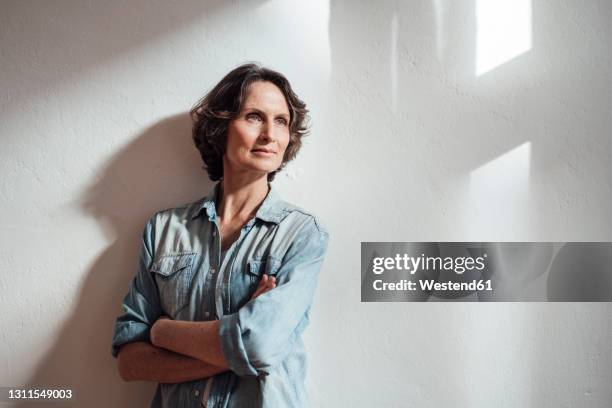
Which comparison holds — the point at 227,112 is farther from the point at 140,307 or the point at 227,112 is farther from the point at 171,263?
the point at 140,307

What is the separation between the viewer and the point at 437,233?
199 centimetres

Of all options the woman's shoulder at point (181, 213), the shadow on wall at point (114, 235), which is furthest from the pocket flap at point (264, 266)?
the shadow on wall at point (114, 235)

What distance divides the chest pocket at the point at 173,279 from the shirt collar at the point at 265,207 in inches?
6.0

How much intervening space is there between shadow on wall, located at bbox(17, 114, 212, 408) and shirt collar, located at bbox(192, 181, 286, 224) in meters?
0.13

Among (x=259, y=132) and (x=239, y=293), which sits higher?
(x=259, y=132)

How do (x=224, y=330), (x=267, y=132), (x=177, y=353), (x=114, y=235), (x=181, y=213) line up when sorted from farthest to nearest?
(x=114, y=235), (x=181, y=213), (x=267, y=132), (x=177, y=353), (x=224, y=330)

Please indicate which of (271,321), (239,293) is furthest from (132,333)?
(271,321)

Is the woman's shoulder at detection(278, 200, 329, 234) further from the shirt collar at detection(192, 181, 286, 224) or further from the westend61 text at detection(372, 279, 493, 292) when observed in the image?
the westend61 text at detection(372, 279, 493, 292)

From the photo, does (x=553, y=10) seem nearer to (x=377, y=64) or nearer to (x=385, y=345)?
(x=377, y=64)

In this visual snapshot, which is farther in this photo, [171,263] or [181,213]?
[181,213]

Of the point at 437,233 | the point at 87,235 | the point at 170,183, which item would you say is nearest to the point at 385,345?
the point at 437,233

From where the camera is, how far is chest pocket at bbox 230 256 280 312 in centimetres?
172

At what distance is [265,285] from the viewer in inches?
65.6

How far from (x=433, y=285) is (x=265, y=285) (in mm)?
638
